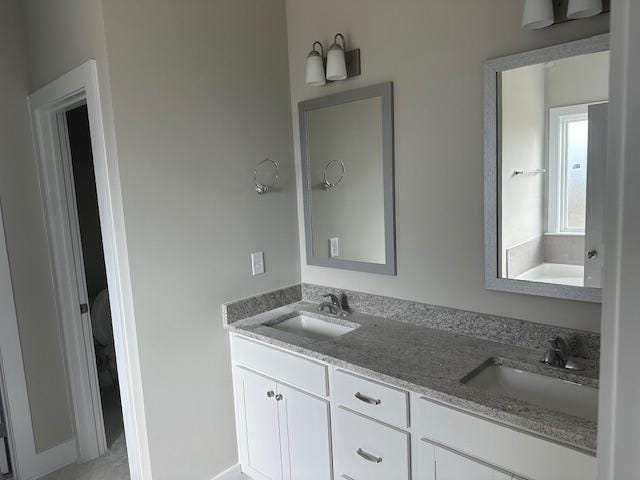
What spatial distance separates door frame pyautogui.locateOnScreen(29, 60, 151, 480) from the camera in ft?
6.22

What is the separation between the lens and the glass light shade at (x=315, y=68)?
2191 mm

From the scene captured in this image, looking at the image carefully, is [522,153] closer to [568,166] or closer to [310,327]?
[568,166]

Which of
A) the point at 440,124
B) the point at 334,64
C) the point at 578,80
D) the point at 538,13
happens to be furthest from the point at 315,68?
the point at 578,80

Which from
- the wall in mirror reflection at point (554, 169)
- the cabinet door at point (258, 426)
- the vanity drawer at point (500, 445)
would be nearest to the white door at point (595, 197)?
the wall in mirror reflection at point (554, 169)

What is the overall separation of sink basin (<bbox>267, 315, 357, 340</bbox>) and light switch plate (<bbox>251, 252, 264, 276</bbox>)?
11.2 inches

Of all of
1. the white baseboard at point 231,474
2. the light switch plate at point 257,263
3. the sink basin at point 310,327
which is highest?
the light switch plate at point 257,263

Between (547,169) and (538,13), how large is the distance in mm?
528

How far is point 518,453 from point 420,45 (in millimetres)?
1568

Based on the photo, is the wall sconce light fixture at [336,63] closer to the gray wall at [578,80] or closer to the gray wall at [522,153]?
the gray wall at [522,153]

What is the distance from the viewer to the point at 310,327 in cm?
241

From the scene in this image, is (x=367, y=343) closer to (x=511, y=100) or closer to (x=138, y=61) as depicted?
(x=511, y=100)

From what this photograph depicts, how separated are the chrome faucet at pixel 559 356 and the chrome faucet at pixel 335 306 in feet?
3.17

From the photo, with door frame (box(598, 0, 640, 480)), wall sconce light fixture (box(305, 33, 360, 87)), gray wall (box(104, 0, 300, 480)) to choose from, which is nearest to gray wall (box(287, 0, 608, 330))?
wall sconce light fixture (box(305, 33, 360, 87))

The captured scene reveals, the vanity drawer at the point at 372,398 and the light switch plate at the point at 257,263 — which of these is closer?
the vanity drawer at the point at 372,398
